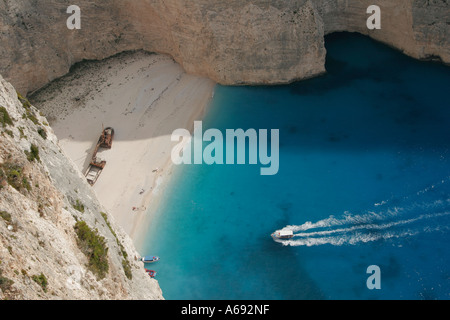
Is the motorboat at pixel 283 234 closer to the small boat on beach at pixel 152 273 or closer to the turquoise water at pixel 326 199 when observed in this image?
the turquoise water at pixel 326 199

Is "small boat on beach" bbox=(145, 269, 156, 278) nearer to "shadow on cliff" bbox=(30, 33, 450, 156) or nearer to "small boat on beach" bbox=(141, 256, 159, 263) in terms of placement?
"small boat on beach" bbox=(141, 256, 159, 263)

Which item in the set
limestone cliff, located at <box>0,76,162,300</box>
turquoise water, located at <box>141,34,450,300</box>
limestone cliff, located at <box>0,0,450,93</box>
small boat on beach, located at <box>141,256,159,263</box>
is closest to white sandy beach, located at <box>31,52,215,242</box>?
limestone cliff, located at <box>0,0,450,93</box>

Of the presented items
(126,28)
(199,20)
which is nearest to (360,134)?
(199,20)

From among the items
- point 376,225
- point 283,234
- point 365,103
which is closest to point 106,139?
point 283,234

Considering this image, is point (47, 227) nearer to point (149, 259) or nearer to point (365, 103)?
point (149, 259)

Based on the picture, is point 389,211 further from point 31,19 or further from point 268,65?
point 31,19

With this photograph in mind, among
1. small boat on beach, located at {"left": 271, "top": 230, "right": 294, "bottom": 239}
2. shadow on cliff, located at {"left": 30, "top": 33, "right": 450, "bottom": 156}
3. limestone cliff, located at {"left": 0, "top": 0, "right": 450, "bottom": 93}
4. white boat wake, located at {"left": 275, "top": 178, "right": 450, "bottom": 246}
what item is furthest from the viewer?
limestone cliff, located at {"left": 0, "top": 0, "right": 450, "bottom": 93}
